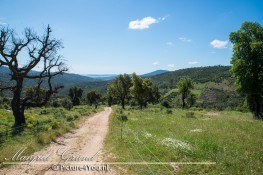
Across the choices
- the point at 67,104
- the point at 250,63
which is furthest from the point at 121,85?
the point at 250,63

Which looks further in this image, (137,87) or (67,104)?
(67,104)

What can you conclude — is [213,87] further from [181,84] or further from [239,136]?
[239,136]

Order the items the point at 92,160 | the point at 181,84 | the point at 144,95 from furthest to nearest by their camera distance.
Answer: the point at 181,84
the point at 144,95
the point at 92,160

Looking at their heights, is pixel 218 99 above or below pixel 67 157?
below

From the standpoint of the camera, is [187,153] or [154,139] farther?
[154,139]

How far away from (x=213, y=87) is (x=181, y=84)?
9559 cm

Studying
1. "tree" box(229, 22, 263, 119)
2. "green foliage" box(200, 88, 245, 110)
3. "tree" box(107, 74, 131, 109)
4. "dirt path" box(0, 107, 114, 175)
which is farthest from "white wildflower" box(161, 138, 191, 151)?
"green foliage" box(200, 88, 245, 110)

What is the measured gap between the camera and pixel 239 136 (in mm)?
17031

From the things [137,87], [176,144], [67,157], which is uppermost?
[137,87]

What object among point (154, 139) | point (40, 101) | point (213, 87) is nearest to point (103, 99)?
A: point (213, 87)

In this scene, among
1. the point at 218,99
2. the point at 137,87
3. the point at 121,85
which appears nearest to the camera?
the point at 137,87

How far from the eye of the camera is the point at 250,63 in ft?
109

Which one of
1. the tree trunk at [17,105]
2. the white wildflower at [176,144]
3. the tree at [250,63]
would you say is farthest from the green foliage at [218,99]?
the white wildflower at [176,144]

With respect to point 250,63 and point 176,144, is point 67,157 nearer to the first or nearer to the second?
point 176,144
